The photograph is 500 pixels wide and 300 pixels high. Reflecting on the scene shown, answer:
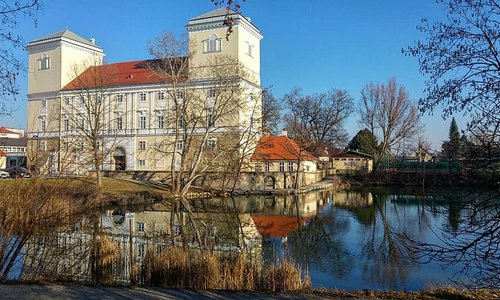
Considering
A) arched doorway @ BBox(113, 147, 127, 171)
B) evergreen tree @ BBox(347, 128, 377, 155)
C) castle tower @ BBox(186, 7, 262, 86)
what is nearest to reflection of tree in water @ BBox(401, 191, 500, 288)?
→ castle tower @ BBox(186, 7, 262, 86)

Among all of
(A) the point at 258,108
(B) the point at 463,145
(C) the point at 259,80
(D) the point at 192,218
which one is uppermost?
(C) the point at 259,80

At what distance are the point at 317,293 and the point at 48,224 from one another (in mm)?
6753

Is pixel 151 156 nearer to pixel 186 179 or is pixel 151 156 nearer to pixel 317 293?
pixel 186 179

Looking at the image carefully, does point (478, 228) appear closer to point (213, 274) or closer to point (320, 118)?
point (213, 274)

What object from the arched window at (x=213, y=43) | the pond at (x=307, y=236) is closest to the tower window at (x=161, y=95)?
the arched window at (x=213, y=43)

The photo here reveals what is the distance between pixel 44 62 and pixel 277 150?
30465 millimetres

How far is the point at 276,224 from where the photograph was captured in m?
20.7

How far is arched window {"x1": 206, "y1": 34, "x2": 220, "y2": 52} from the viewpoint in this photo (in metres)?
45.1

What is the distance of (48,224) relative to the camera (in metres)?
10.2

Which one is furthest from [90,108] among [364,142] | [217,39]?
[364,142]

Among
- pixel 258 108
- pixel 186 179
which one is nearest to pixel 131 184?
pixel 186 179

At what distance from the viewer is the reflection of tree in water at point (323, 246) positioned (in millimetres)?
12289

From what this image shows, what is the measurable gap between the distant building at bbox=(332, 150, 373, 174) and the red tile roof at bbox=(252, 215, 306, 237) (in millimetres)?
30795

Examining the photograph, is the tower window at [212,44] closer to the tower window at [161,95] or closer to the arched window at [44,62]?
the tower window at [161,95]
